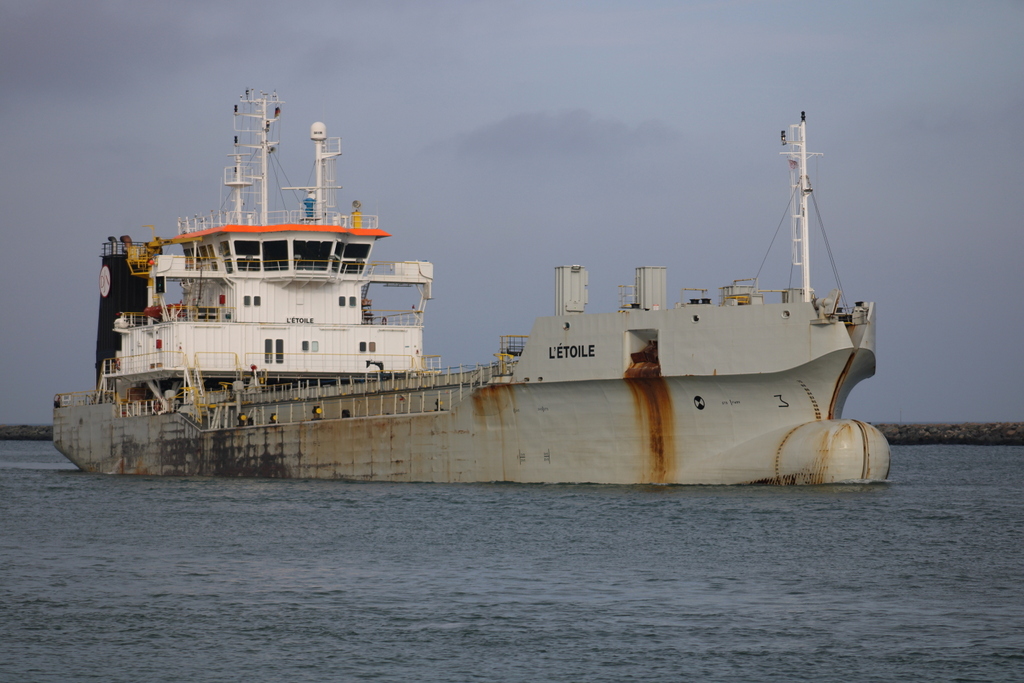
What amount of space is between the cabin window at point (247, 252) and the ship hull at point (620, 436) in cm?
639

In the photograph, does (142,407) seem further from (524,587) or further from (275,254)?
(524,587)

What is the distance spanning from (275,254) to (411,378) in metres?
8.71

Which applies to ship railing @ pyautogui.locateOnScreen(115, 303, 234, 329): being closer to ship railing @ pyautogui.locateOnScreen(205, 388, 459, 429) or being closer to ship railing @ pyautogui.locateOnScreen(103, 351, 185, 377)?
ship railing @ pyautogui.locateOnScreen(103, 351, 185, 377)

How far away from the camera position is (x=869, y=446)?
28188mm

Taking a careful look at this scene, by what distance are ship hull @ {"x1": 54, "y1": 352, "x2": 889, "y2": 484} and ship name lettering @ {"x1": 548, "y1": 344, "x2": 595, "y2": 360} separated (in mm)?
658

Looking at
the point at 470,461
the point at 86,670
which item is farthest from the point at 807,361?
the point at 86,670

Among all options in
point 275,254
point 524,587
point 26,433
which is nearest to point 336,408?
point 275,254

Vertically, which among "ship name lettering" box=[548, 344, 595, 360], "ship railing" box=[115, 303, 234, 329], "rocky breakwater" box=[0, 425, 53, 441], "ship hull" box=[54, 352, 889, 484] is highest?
"ship railing" box=[115, 303, 234, 329]

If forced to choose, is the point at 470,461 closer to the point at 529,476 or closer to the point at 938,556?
the point at 529,476

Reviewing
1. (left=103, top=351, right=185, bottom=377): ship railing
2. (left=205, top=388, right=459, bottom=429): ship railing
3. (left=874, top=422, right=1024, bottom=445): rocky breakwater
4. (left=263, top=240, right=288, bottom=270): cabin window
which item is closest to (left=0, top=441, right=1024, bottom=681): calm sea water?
(left=205, top=388, right=459, bottom=429): ship railing

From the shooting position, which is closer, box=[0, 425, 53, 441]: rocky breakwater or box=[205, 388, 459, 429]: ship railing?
box=[205, 388, 459, 429]: ship railing

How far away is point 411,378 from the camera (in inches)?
1341

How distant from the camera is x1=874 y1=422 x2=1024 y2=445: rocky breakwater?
8069 cm

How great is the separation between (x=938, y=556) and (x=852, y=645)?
21.8 ft
